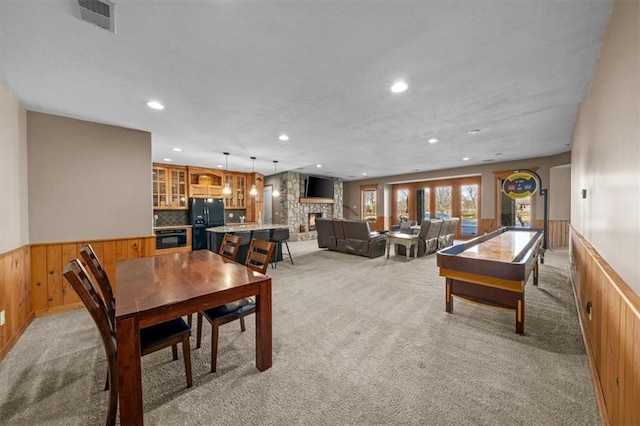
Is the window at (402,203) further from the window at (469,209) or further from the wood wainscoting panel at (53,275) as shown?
the wood wainscoting panel at (53,275)

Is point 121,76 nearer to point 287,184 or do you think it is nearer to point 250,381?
point 250,381

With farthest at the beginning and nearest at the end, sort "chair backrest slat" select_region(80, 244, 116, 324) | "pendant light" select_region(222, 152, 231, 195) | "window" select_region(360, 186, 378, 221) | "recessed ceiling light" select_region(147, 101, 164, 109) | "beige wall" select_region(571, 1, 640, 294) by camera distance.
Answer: "window" select_region(360, 186, 378, 221), "pendant light" select_region(222, 152, 231, 195), "recessed ceiling light" select_region(147, 101, 164, 109), "chair backrest slat" select_region(80, 244, 116, 324), "beige wall" select_region(571, 1, 640, 294)

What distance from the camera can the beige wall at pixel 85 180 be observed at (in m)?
3.04

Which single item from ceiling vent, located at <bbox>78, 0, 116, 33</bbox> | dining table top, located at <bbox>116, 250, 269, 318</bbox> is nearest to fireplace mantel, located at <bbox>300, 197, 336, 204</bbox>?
dining table top, located at <bbox>116, 250, 269, 318</bbox>

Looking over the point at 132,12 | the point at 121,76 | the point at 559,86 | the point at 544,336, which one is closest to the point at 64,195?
the point at 121,76

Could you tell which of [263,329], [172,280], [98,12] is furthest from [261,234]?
[98,12]

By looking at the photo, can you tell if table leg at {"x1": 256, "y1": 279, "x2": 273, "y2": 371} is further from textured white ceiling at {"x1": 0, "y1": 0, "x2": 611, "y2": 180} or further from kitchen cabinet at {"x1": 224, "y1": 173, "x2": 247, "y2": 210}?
kitchen cabinet at {"x1": 224, "y1": 173, "x2": 247, "y2": 210}

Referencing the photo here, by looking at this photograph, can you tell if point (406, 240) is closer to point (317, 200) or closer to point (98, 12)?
point (317, 200)

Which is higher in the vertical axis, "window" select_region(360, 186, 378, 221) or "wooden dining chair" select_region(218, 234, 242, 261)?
"window" select_region(360, 186, 378, 221)

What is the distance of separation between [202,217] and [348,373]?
6.43 metres

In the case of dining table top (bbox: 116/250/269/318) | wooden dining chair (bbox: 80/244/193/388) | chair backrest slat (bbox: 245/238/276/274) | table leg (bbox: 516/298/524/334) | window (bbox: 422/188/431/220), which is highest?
window (bbox: 422/188/431/220)

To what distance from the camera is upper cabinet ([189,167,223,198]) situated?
7.25m

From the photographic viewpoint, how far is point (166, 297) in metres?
1.60

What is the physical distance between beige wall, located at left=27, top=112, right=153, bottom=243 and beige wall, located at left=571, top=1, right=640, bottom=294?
16.0ft
